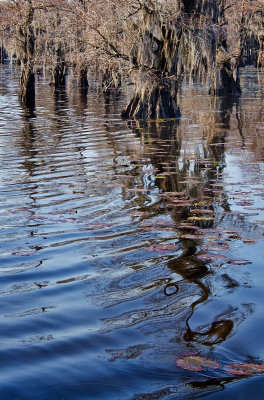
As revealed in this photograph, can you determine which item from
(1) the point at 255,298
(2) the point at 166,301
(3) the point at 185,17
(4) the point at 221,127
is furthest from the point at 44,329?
(3) the point at 185,17

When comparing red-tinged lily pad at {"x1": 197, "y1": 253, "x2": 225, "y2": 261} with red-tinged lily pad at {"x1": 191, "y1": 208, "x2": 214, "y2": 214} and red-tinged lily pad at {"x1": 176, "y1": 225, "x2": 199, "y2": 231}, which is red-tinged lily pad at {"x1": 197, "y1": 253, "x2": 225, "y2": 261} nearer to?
red-tinged lily pad at {"x1": 176, "y1": 225, "x2": 199, "y2": 231}

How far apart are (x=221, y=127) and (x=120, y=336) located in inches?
530

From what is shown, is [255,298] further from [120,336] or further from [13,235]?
[13,235]

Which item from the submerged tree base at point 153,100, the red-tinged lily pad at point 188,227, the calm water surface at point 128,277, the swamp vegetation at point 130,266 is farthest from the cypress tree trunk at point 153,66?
the red-tinged lily pad at point 188,227

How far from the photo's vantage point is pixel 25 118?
17.4m

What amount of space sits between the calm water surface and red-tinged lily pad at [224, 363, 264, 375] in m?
0.03

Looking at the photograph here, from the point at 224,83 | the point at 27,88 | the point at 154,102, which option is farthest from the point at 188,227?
the point at 224,83

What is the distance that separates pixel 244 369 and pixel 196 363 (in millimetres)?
255

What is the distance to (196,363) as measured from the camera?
302cm

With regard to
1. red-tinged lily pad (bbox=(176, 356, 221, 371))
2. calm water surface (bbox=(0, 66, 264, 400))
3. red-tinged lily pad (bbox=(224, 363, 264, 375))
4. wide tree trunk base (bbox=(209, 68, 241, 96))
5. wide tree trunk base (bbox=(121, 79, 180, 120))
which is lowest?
red-tinged lily pad (bbox=(224, 363, 264, 375))

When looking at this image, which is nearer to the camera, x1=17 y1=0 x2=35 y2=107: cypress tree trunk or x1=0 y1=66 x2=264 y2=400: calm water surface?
x1=0 y1=66 x2=264 y2=400: calm water surface

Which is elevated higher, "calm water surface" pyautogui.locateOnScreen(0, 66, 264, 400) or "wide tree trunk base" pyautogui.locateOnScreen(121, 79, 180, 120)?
"wide tree trunk base" pyautogui.locateOnScreen(121, 79, 180, 120)

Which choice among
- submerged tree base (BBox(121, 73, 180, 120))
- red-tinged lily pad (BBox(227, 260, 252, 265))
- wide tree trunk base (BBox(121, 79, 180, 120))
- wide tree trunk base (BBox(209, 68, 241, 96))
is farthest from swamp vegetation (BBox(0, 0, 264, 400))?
wide tree trunk base (BBox(209, 68, 241, 96))

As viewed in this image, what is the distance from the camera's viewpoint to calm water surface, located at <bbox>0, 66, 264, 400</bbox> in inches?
115
